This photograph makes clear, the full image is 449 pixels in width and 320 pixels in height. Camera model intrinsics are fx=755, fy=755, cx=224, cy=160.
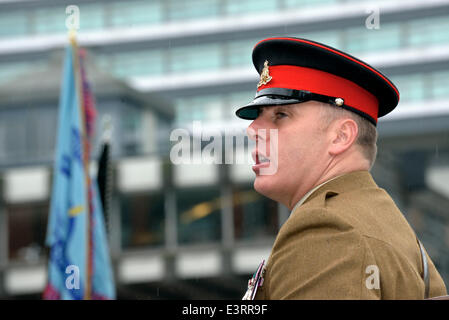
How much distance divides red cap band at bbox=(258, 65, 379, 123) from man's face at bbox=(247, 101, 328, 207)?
6cm

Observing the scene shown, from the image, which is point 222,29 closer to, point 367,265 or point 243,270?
point 243,270

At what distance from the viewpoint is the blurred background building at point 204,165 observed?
1042 inches

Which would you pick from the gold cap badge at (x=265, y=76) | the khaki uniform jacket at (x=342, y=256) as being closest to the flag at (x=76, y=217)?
the gold cap badge at (x=265, y=76)

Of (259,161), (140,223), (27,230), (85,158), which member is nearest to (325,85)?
(259,161)

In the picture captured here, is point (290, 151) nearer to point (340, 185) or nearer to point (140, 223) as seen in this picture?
point (340, 185)

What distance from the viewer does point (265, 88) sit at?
2041 mm

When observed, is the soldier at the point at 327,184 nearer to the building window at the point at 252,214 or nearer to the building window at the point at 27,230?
the building window at the point at 252,214

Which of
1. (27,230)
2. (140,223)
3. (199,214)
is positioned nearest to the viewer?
(27,230)

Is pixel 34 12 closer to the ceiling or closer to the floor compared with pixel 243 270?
closer to the ceiling

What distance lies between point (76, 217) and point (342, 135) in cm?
464

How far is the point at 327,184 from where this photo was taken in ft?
Answer: 6.15

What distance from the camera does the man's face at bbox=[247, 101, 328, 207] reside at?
6.19 ft
